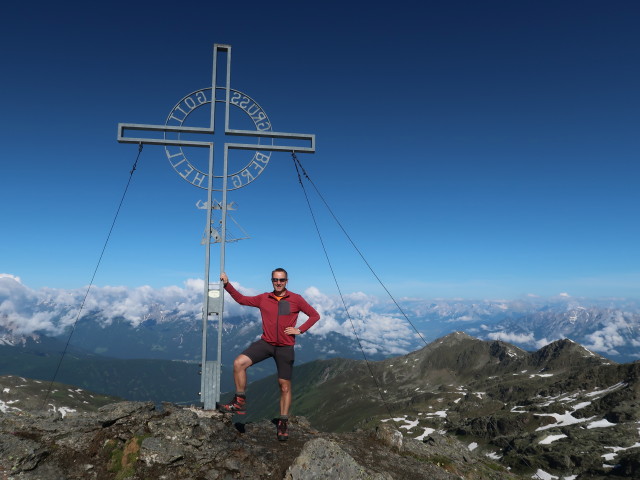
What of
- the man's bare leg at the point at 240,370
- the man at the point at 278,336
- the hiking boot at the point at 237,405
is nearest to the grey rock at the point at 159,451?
the hiking boot at the point at 237,405

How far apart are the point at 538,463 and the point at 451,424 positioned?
213 feet

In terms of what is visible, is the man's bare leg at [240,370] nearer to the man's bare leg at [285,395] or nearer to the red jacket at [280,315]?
the red jacket at [280,315]

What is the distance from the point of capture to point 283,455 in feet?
38.4

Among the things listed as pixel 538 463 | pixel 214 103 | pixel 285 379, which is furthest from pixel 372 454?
pixel 538 463

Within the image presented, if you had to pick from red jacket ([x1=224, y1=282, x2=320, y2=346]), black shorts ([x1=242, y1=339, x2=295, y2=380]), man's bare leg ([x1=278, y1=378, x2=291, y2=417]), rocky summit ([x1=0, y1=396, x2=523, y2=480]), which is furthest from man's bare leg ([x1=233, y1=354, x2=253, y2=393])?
rocky summit ([x1=0, y1=396, x2=523, y2=480])

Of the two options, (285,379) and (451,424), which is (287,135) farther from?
(451,424)

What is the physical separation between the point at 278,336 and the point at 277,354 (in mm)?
561

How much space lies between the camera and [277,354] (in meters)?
11.5

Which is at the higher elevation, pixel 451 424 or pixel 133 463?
pixel 133 463

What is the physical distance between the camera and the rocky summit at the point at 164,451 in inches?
391

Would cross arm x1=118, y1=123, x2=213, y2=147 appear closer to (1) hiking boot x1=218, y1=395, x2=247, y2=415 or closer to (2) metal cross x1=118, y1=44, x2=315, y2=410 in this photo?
(2) metal cross x1=118, y1=44, x2=315, y2=410

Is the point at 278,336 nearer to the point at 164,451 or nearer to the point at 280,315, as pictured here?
the point at 280,315

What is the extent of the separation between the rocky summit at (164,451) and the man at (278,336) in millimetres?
1167

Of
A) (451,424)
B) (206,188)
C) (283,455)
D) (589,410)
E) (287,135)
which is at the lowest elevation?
(451,424)
